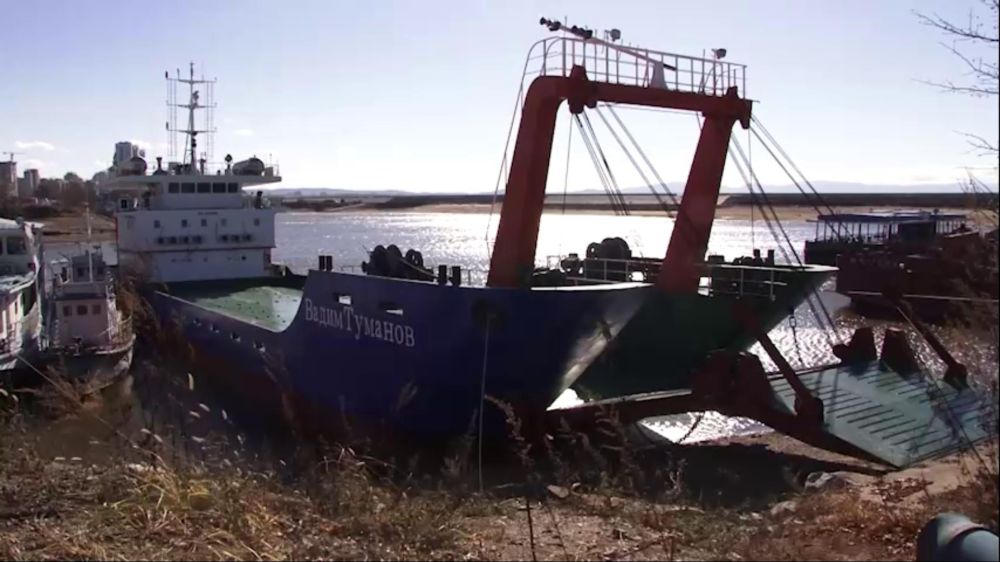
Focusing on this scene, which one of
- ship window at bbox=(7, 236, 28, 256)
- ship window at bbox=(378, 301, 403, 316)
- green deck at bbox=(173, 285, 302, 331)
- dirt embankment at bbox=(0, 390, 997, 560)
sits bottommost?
green deck at bbox=(173, 285, 302, 331)

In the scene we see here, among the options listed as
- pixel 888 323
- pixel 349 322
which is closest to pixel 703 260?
pixel 349 322

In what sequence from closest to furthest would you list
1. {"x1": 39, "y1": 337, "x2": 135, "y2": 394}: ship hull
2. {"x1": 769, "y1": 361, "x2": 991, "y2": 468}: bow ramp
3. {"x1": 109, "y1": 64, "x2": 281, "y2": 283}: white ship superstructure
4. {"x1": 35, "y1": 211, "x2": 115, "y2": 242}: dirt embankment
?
{"x1": 769, "y1": 361, "x2": 991, "y2": 468}: bow ramp, {"x1": 39, "y1": 337, "x2": 135, "y2": 394}: ship hull, {"x1": 109, "y1": 64, "x2": 281, "y2": 283}: white ship superstructure, {"x1": 35, "y1": 211, "x2": 115, "y2": 242}: dirt embankment

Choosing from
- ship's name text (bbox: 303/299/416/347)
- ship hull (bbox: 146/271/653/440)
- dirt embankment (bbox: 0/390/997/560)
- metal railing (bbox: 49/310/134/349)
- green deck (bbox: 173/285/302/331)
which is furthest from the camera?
green deck (bbox: 173/285/302/331)

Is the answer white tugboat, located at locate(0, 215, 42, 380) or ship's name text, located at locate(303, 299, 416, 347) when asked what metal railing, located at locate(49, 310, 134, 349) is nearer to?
white tugboat, located at locate(0, 215, 42, 380)

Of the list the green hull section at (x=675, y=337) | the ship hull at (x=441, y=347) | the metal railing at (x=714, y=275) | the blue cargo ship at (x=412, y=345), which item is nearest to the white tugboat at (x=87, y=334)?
the blue cargo ship at (x=412, y=345)

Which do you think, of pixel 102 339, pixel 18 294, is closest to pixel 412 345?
pixel 102 339

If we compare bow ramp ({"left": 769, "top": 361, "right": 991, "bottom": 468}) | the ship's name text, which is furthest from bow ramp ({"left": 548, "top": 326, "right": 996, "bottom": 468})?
the ship's name text

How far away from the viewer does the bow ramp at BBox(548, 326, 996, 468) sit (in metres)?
11.6

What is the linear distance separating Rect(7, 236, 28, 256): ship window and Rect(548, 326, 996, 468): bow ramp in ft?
41.8

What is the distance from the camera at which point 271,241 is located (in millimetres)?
24891

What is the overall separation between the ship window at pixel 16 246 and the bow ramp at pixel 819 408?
501 inches

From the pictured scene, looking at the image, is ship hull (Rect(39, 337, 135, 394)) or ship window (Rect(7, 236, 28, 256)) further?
ship window (Rect(7, 236, 28, 256))

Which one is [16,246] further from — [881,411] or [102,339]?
Answer: [881,411]

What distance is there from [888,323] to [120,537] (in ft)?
95.2
